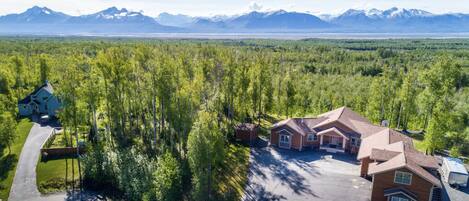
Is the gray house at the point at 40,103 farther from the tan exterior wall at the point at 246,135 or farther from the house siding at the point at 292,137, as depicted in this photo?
the house siding at the point at 292,137

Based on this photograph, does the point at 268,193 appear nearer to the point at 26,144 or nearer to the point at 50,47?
the point at 26,144

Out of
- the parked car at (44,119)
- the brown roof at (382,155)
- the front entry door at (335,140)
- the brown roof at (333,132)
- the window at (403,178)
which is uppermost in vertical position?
the brown roof at (382,155)

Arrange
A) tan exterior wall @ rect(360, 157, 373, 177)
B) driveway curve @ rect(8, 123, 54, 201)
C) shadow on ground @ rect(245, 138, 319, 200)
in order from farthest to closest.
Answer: tan exterior wall @ rect(360, 157, 373, 177)
driveway curve @ rect(8, 123, 54, 201)
shadow on ground @ rect(245, 138, 319, 200)

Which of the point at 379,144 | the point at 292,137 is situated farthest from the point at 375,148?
the point at 292,137

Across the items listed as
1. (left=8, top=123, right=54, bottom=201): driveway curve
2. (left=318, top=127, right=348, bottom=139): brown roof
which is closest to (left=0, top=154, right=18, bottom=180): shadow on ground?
(left=8, top=123, right=54, bottom=201): driveway curve

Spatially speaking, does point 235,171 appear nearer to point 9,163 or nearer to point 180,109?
point 180,109

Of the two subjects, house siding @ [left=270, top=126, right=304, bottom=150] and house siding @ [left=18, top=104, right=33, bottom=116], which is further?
house siding @ [left=18, top=104, right=33, bottom=116]

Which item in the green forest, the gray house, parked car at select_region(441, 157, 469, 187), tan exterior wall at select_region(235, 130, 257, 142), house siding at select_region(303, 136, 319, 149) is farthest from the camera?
the gray house

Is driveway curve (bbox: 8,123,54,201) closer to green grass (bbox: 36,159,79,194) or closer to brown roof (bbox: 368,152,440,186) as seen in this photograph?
green grass (bbox: 36,159,79,194)

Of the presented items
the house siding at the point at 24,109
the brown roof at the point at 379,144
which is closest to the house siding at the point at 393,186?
the brown roof at the point at 379,144
